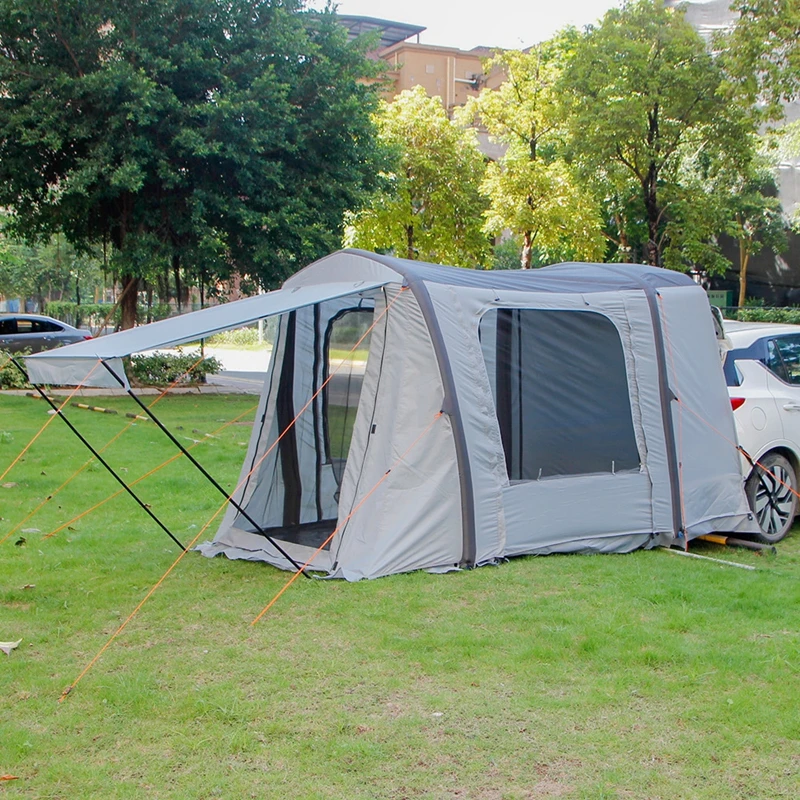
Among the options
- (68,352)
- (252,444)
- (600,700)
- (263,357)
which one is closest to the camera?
(600,700)

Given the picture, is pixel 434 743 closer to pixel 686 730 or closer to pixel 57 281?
pixel 686 730

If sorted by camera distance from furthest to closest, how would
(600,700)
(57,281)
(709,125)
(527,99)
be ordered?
1. (57,281)
2. (527,99)
3. (709,125)
4. (600,700)

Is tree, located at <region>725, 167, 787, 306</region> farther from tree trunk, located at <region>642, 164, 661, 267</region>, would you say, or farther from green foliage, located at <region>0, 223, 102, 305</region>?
green foliage, located at <region>0, 223, 102, 305</region>

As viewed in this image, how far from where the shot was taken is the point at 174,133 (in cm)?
1622

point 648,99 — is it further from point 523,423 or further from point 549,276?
point 523,423

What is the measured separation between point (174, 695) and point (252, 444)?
3.20 m

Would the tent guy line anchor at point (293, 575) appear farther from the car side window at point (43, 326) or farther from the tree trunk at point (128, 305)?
the car side window at point (43, 326)

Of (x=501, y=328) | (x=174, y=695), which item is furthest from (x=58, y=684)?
(x=501, y=328)

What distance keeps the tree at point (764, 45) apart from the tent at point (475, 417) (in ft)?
36.4

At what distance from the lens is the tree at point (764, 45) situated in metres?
16.6

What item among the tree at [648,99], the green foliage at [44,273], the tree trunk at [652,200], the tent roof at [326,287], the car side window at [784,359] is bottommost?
the car side window at [784,359]

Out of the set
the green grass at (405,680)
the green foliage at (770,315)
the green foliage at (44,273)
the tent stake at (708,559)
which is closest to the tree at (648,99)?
the green foliage at (770,315)

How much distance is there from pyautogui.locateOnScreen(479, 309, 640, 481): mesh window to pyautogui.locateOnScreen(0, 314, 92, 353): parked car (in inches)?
651

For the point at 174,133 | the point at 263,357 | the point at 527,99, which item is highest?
the point at 527,99
